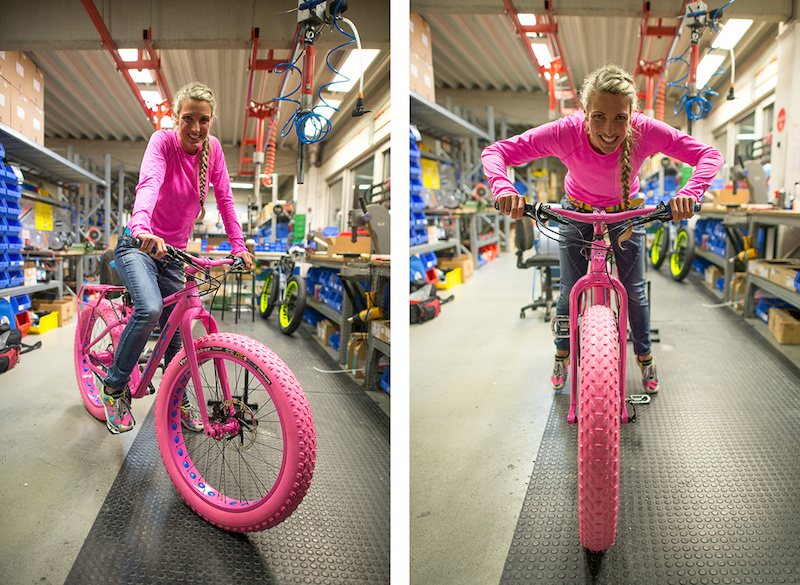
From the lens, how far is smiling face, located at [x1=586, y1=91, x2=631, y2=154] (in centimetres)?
131

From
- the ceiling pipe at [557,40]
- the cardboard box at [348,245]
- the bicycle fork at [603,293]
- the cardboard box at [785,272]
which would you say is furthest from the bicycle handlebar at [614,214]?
the cardboard box at [785,272]

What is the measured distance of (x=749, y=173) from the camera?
8.25 feet

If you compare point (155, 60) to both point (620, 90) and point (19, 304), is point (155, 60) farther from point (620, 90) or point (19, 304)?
point (620, 90)

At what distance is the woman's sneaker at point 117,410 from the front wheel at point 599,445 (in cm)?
137

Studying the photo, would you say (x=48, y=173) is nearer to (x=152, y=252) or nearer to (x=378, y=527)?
(x=152, y=252)

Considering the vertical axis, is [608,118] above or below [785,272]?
above

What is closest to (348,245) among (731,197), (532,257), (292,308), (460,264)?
(292,308)

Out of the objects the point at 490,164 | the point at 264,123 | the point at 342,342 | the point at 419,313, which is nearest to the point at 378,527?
the point at 342,342

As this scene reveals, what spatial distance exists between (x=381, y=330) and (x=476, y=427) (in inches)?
22.6

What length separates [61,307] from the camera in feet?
5.07

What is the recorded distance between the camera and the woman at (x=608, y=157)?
4.23ft

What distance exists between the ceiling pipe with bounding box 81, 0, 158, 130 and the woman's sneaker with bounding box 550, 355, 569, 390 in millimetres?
1795

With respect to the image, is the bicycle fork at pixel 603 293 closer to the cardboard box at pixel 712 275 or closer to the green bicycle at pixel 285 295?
the green bicycle at pixel 285 295

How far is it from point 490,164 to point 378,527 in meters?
1.10
